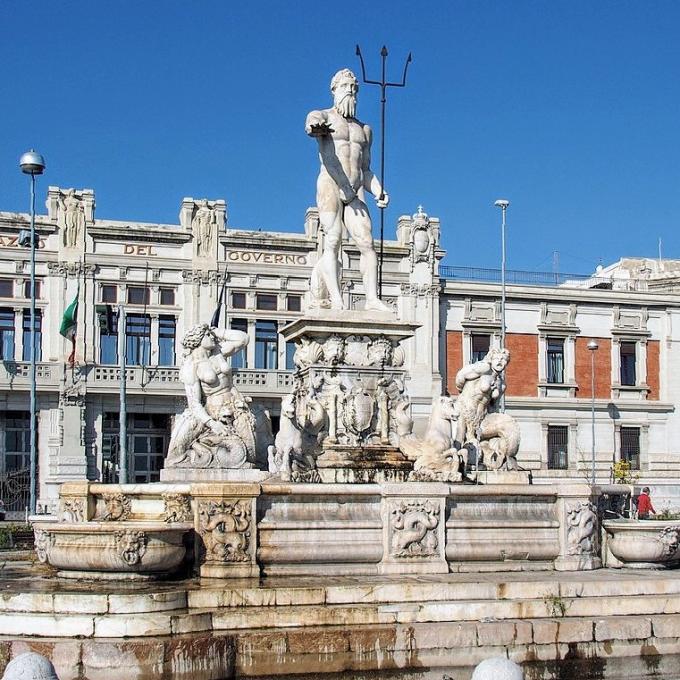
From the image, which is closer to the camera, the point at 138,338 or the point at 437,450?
the point at 437,450

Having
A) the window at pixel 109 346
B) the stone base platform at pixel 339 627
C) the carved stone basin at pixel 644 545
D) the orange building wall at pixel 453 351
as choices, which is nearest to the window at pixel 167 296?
the window at pixel 109 346

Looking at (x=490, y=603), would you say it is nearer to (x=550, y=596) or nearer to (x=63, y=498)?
(x=550, y=596)

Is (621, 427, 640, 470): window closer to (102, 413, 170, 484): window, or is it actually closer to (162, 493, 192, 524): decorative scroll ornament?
(102, 413, 170, 484): window

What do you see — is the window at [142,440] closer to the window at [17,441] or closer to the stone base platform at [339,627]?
the window at [17,441]

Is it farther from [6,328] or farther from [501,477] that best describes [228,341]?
[6,328]

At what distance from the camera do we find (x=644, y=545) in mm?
13133

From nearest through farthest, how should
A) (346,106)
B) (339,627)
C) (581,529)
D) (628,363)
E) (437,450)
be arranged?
(339,627) < (581,529) < (437,450) < (346,106) < (628,363)

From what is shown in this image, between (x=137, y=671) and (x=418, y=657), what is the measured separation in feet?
7.95

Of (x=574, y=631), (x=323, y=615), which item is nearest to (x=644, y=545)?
(x=574, y=631)

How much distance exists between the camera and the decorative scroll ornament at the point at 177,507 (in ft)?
41.4

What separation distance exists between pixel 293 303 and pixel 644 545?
39595mm

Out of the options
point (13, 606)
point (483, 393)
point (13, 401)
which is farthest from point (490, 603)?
point (13, 401)

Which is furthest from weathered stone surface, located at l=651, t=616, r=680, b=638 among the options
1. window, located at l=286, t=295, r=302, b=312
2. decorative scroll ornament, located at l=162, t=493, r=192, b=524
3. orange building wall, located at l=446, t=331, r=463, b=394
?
orange building wall, located at l=446, t=331, r=463, b=394

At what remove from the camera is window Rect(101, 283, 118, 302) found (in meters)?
49.7
